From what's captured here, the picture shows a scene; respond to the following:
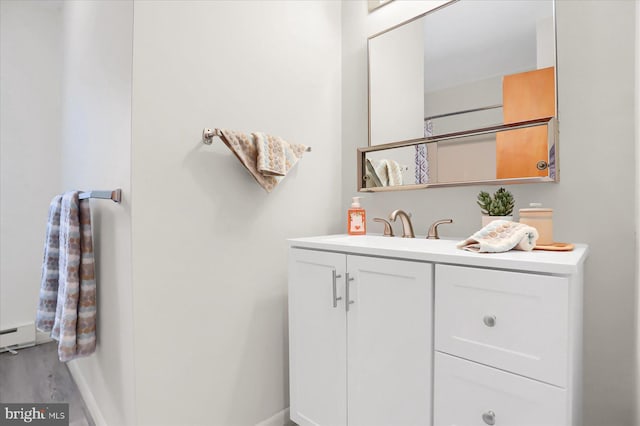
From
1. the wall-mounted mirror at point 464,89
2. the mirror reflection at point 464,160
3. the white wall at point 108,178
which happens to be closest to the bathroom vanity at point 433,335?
the mirror reflection at point 464,160

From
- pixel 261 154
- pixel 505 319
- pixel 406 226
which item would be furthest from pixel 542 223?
pixel 261 154

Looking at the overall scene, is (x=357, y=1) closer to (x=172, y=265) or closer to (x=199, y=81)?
(x=199, y=81)

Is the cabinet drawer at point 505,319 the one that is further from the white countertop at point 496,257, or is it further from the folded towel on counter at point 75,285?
the folded towel on counter at point 75,285

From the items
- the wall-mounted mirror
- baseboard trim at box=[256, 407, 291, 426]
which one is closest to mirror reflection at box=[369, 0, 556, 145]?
the wall-mounted mirror

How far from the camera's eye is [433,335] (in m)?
0.98

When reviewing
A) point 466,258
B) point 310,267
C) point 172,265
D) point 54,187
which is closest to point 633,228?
point 466,258

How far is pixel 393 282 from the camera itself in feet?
3.51

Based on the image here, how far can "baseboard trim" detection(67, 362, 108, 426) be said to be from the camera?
1521mm

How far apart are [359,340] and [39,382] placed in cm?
207

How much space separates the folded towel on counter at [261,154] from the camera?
4.30 ft

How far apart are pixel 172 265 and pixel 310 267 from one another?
50 centimetres

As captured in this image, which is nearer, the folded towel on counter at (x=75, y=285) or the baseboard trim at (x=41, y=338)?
the folded towel on counter at (x=75, y=285)

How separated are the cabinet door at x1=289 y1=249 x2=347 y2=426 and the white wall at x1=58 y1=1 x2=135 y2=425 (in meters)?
0.59

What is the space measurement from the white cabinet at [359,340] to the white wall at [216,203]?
0.21 metres
